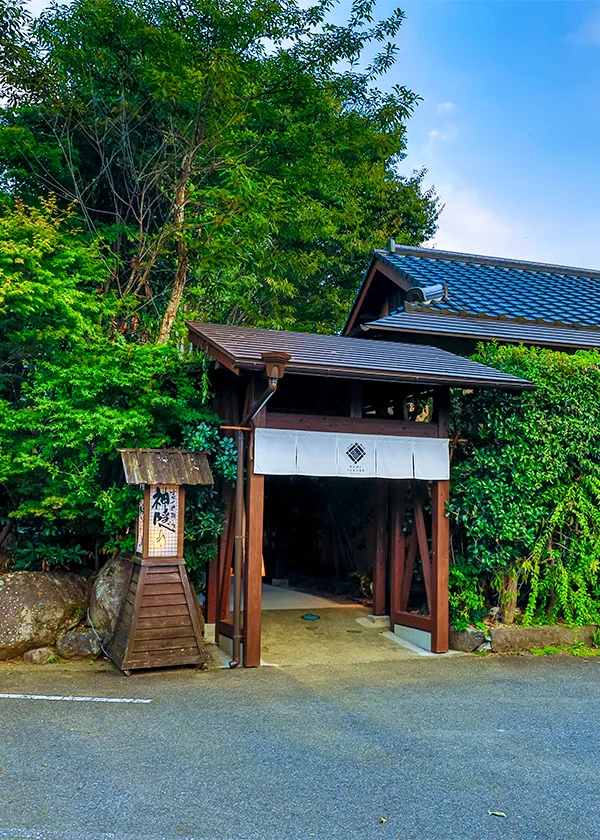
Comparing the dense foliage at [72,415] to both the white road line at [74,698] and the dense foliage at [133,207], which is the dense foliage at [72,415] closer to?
the dense foliage at [133,207]

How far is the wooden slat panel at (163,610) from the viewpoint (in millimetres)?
6301

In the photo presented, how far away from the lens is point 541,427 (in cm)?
753

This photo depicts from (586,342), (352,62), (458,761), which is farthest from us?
(352,62)

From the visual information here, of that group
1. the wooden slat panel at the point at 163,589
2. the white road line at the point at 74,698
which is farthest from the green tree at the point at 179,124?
the white road line at the point at 74,698

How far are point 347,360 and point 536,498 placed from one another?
111 inches

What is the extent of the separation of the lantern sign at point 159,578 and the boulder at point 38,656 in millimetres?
633

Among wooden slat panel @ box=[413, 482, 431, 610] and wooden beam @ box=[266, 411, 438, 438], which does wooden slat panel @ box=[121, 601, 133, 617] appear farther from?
wooden slat panel @ box=[413, 482, 431, 610]

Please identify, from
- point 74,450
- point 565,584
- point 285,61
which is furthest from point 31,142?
point 565,584

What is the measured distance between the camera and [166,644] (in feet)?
20.8

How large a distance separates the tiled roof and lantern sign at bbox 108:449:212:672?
5.21 m

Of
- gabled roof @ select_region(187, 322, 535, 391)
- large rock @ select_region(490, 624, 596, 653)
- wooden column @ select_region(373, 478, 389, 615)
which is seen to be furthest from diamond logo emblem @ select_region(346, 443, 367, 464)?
large rock @ select_region(490, 624, 596, 653)

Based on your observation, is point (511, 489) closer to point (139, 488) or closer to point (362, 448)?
point (362, 448)

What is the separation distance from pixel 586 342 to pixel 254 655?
6647 millimetres

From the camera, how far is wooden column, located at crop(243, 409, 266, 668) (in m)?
6.64
